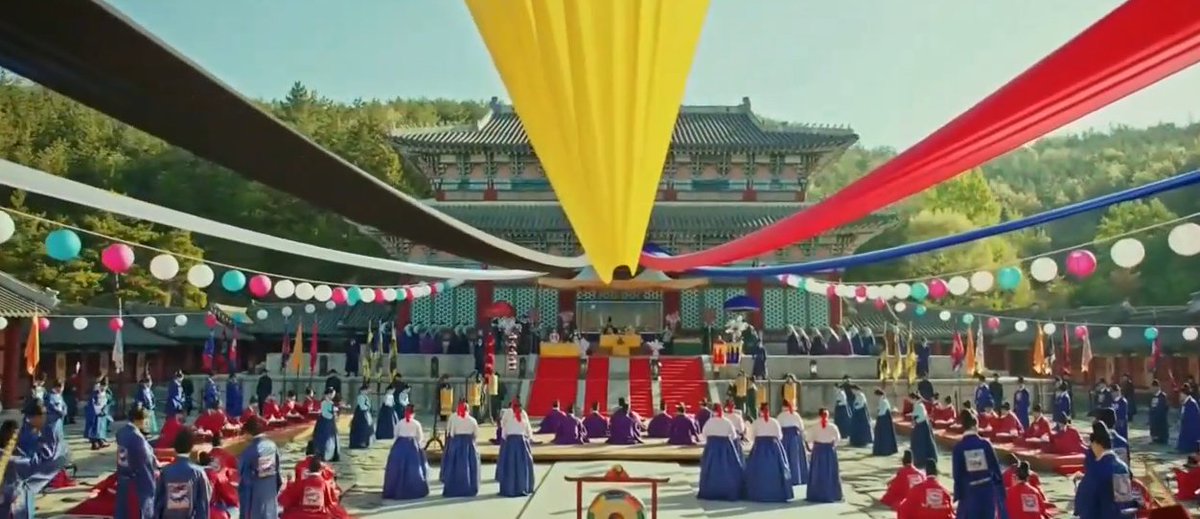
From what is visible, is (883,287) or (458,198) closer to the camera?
(883,287)

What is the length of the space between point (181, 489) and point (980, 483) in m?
6.51

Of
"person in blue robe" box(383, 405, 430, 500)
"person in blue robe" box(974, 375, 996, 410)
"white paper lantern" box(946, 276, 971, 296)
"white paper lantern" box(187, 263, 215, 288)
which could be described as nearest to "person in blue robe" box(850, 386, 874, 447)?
"white paper lantern" box(946, 276, 971, 296)

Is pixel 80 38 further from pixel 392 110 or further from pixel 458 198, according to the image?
pixel 392 110

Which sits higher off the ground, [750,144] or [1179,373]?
[750,144]

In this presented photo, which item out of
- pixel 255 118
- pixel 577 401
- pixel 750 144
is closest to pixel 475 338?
pixel 577 401

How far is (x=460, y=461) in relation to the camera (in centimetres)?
1172

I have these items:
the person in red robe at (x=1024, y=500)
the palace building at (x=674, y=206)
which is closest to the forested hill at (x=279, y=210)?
the palace building at (x=674, y=206)

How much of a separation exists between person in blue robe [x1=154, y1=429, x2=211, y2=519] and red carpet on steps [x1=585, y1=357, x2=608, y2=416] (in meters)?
13.5

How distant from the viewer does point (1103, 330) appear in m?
28.5

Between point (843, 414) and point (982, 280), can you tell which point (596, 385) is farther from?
point (982, 280)

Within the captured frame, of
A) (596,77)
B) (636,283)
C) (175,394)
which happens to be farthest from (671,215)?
(596,77)

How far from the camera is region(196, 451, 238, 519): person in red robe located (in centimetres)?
846

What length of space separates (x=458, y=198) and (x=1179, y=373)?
21990mm

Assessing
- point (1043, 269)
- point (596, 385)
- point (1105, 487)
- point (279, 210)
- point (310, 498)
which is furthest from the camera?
point (279, 210)
